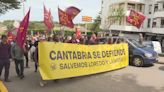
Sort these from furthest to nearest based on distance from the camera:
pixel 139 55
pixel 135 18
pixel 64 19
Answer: pixel 135 18, pixel 64 19, pixel 139 55

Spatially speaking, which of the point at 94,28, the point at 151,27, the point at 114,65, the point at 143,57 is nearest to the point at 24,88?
the point at 114,65

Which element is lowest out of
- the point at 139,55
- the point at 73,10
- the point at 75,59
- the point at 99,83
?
the point at 99,83

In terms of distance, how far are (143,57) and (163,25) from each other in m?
35.7

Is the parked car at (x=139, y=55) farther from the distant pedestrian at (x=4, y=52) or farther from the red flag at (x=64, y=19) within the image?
the distant pedestrian at (x=4, y=52)

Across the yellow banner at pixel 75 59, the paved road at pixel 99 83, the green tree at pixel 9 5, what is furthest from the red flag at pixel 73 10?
the green tree at pixel 9 5

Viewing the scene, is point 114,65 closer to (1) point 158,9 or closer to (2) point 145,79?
(2) point 145,79

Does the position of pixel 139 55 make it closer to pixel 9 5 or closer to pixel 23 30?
pixel 23 30

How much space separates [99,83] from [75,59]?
134 cm

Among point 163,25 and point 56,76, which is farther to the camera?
point 163,25

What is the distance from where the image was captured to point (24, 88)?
11.1 metres

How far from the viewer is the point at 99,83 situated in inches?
485

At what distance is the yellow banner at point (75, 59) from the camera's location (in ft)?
37.5

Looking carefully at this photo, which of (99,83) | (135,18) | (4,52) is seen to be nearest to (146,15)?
(135,18)

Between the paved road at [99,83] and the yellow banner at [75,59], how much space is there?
36cm
